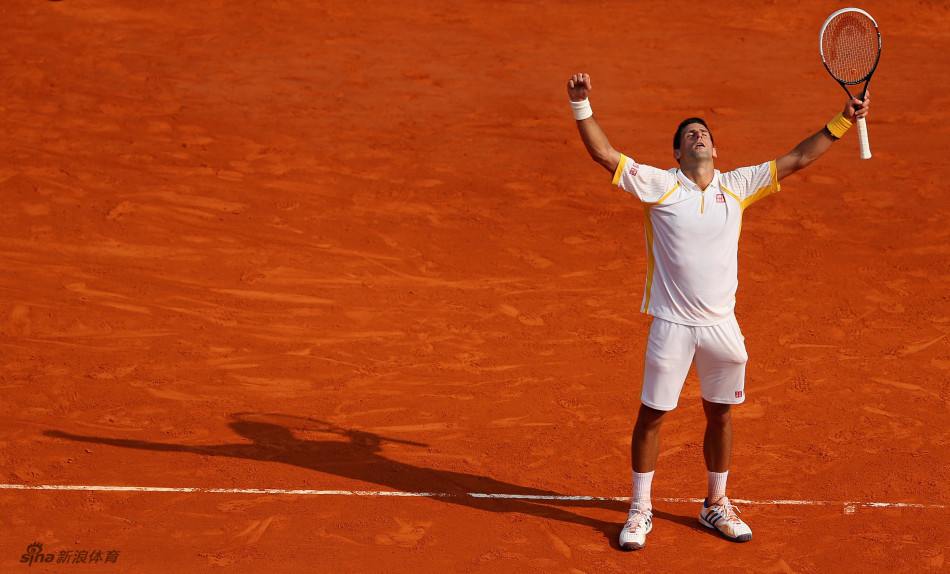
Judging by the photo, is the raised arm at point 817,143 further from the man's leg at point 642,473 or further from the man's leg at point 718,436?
the man's leg at point 642,473

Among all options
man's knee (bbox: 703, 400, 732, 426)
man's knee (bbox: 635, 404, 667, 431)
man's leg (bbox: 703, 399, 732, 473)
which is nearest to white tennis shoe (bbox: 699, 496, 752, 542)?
man's leg (bbox: 703, 399, 732, 473)

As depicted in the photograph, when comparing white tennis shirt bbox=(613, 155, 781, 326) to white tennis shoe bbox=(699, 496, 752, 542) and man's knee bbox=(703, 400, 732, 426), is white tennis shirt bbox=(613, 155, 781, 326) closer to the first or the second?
man's knee bbox=(703, 400, 732, 426)

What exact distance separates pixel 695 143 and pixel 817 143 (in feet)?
2.31

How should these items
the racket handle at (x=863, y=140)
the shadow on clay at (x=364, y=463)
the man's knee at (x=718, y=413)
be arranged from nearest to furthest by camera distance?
the racket handle at (x=863, y=140) → the man's knee at (x=718, y=413) → the shadow on clay at (x=364, y=463)

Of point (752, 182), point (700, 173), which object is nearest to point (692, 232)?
point (700, 173)

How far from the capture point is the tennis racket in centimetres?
638

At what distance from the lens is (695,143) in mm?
5793

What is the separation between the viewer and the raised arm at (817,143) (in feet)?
18.6

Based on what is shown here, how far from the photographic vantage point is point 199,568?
615cm

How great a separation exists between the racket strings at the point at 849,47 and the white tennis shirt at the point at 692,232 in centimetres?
117

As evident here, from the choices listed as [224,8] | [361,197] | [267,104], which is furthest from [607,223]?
[224,8]

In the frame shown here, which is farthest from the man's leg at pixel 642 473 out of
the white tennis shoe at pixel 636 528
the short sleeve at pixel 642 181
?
the short sleeve at pixel 642 181

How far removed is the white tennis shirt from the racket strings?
3.83ft

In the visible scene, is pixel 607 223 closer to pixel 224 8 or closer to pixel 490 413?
pixel 490 413
